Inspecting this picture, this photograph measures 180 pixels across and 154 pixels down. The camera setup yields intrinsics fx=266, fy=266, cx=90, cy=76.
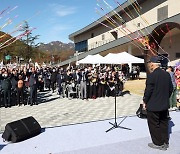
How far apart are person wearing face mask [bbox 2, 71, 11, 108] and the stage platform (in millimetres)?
5121

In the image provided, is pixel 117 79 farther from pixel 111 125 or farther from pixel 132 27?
pixel 132 27

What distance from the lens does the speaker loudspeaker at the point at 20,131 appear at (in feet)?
21.1

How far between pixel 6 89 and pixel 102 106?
14.4 ft

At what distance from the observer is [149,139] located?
6504 millimetres

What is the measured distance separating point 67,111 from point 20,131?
4527 mm

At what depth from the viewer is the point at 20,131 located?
657 centimetres

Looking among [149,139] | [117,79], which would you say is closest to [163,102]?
[149,139]

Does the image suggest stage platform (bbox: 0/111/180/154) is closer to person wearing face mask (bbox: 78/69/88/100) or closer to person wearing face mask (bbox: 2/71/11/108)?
person wearing face mask (bbox: 2/71/11/108)

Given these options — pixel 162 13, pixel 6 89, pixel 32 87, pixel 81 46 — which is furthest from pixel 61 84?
pixel 81 46

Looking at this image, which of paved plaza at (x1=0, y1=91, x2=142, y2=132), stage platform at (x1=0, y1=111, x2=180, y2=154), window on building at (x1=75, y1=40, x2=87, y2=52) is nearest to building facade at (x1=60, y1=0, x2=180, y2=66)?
→ paved plaza at (x1=0, y1=91, x2=142, y2=132)

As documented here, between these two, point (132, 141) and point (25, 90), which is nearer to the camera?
point (132, 141)

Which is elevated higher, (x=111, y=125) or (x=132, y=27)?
(x=132, y=27)

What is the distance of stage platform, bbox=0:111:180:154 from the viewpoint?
580 centimetres

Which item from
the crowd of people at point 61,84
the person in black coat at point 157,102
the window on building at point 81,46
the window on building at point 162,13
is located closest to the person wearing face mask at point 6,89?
Result: the crowd of people at point 61,84
